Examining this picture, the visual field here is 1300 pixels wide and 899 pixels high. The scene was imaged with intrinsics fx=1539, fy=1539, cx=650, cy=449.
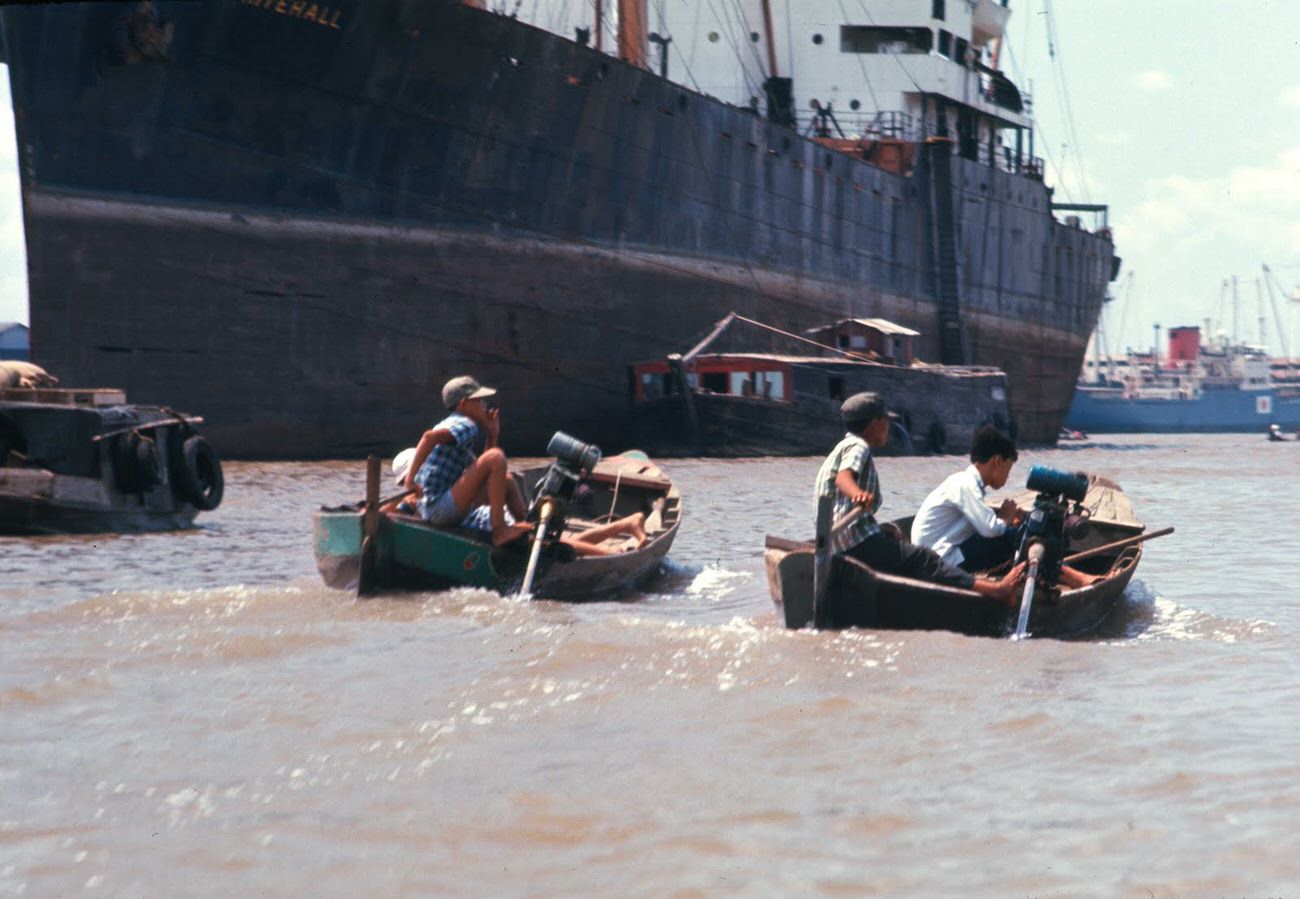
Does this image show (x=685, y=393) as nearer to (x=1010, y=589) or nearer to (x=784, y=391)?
(x=784, y=391)

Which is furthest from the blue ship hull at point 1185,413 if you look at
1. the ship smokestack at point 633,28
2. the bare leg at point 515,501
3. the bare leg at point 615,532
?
the bare leg at point 515,501

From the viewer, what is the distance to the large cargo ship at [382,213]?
21141mm

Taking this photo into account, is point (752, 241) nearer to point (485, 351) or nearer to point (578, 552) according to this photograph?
point (485, 351)

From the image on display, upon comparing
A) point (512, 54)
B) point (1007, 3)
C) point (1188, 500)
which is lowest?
point (1188, 500)

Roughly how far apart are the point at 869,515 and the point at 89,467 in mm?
9139

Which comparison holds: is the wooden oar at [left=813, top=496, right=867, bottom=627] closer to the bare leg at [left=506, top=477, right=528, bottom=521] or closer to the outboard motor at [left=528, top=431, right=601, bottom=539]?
the outboard motor at [left=528, top=431, right=601, bottom=539]

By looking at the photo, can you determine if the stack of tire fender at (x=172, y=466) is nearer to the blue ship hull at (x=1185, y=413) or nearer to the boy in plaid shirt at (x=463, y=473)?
the boy in plaid shirt at (x=463, y=473)

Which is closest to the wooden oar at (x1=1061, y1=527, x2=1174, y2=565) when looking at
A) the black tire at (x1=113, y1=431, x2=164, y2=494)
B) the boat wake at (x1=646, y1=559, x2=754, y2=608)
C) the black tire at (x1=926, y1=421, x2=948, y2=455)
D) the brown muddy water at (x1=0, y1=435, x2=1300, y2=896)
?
the brown muddy water at (x1=0, y1=435, x2=1300, y2=896)

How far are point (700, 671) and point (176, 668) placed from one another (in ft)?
8.49

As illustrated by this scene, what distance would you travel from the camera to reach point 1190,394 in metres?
88.1

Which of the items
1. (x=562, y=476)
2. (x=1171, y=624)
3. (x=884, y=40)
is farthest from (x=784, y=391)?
(x=1171, y=624)

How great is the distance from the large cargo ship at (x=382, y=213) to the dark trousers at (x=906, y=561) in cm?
1539

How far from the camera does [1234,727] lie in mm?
6312

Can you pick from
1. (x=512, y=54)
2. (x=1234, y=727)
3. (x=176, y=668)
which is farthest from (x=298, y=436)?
(x=1234, y=727)
